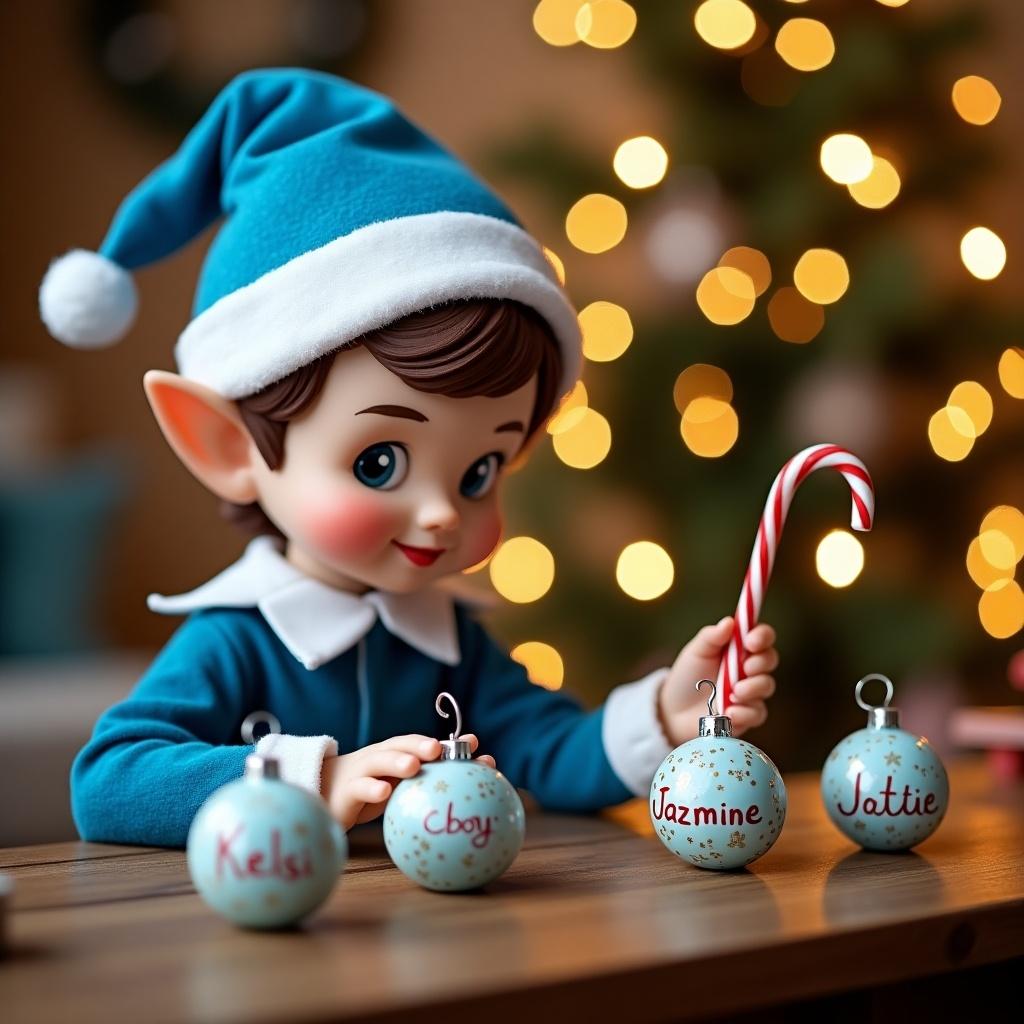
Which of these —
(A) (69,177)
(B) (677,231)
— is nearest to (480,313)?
(B) (677,231)

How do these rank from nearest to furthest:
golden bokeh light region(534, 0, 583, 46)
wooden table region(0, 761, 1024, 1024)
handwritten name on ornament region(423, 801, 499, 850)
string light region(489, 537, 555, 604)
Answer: wooden table region(0, 761, 1024, 1024) → handwritten name on ornament region(423, 801, 499, 850) → string light region(489, 537, 555, 604) → golden bokeh light region(534, 0, 583, 46)

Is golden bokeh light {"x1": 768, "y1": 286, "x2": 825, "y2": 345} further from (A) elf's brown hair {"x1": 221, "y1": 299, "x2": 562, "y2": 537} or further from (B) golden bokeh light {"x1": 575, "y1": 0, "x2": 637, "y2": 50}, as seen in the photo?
(A) elf's brown hair {"x1": 221, "y1": 299, "x2": 562, "y2": 537}

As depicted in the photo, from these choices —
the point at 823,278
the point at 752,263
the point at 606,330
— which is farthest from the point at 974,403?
the point at 606,330

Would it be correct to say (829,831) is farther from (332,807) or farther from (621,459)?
(621,459)

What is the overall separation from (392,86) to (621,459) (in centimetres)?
143

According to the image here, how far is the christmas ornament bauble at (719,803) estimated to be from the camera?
86 centimetres

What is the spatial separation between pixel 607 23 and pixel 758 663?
5.80 ft

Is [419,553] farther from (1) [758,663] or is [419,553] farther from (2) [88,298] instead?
(2) [88,298]

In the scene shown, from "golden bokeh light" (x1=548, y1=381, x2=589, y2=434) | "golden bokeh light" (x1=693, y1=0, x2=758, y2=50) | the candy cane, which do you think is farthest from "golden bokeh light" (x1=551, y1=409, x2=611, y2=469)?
the candy cane

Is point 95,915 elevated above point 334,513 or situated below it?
below

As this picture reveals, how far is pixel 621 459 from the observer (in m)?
2.38

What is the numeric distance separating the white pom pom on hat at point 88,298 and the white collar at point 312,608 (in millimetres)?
248

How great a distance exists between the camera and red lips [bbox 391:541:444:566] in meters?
1.07

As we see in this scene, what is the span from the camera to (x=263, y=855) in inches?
27.2
